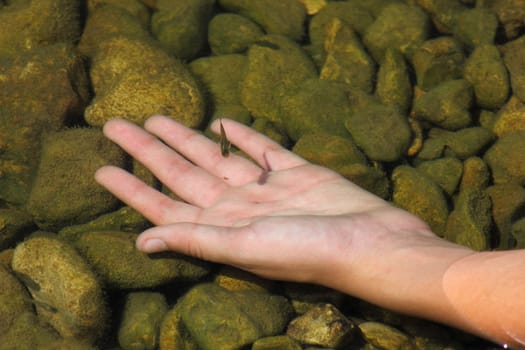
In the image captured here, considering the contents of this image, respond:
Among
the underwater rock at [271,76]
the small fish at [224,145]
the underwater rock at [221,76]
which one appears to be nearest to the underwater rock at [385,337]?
the small fish at [224,145]

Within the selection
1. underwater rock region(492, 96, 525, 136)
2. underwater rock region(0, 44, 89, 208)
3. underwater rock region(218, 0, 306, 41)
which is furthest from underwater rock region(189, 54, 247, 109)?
underwater rock region(492, 96, 525, 136)

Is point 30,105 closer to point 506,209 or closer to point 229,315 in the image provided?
point 229,315

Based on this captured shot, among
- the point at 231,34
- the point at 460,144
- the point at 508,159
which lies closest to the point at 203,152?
the point at 231,34

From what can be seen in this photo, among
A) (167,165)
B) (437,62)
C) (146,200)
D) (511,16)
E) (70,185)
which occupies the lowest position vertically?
(70,185)

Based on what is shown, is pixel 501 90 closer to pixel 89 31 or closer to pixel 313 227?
pixel 313 227

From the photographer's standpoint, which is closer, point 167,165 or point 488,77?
point 167,165

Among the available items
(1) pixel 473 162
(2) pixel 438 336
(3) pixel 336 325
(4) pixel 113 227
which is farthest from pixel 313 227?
(1) pixel 473 162

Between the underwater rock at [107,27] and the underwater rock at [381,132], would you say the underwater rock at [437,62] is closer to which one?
the underwater rock at [381,132]
